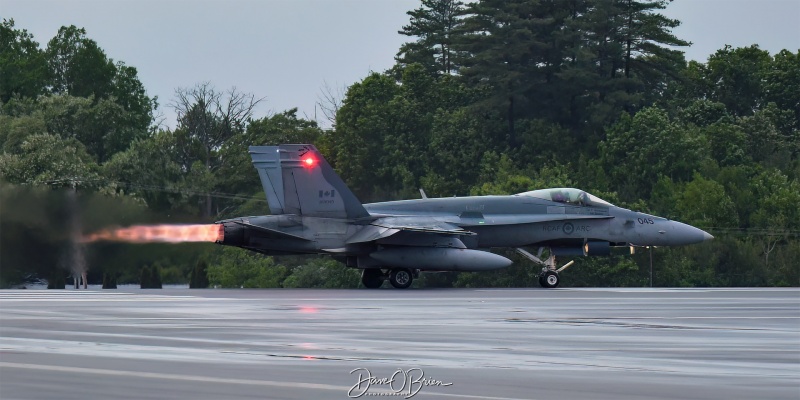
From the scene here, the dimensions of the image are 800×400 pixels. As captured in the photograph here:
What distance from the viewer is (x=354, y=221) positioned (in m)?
34.6

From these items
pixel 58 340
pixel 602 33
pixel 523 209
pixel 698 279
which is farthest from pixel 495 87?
pixel 58 340

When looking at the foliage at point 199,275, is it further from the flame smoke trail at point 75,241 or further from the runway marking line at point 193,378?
the runway marking line at point 193,378

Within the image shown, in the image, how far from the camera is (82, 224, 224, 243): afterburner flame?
3241 cm

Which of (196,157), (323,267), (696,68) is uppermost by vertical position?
(696,68)

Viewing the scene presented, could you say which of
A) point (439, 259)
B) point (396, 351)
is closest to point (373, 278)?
point (439, 259)

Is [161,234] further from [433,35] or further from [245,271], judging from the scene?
[433,35]

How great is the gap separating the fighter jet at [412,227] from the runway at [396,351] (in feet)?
29.8

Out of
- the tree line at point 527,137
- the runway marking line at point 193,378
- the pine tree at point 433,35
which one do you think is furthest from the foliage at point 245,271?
the runway marking line at point 193,378

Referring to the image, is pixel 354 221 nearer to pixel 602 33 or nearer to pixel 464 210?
pixel 464 210

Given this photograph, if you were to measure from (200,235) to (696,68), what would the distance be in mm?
71087

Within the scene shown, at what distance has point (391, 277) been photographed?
35.0m

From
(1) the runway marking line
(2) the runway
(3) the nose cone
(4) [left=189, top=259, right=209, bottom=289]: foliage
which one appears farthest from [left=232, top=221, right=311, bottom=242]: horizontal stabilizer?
(1) the runway marking line

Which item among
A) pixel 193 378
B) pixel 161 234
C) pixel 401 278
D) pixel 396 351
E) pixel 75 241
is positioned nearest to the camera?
pixel 193 378

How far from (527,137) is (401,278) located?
52.0 meters
